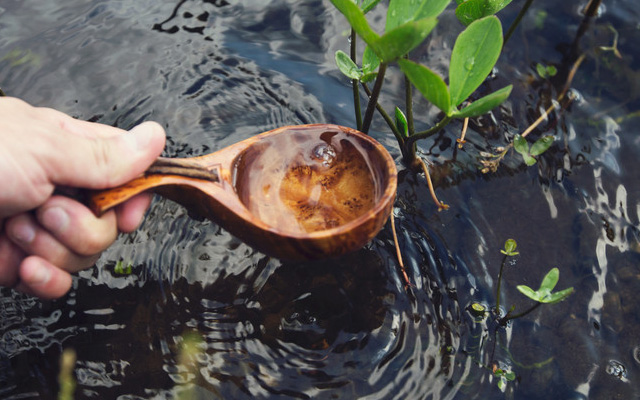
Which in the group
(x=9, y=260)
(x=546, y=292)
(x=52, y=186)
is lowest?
(x=9, y=260)

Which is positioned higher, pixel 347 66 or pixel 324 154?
pixel 347 66

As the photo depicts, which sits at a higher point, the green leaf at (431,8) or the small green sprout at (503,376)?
the green leaf at (431,8)

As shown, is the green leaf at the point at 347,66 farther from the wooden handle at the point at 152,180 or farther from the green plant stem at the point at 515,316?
the green plant stem at the point at 515,316

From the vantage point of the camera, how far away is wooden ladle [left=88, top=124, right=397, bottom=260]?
3.77ft

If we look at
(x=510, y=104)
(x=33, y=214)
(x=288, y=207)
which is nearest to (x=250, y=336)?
(x=288, y=207)

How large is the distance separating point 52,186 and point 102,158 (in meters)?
0.12

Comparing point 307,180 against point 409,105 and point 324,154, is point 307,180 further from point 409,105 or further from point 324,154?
point 409,105

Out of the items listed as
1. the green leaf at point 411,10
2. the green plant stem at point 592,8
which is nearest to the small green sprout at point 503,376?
the green leaf at point 411,10

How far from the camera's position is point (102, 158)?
1108mm

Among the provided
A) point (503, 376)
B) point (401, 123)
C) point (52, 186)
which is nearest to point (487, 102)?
point (401, 123)

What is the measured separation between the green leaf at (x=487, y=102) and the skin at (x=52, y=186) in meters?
0.65

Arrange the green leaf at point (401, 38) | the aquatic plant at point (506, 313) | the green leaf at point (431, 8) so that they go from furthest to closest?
the aquatic plant at point (506, 313), the green leaf at point (431, 8), the green leaf at point (401, 38)

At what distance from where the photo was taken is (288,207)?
133cm

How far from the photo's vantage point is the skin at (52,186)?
1073 millimetres
